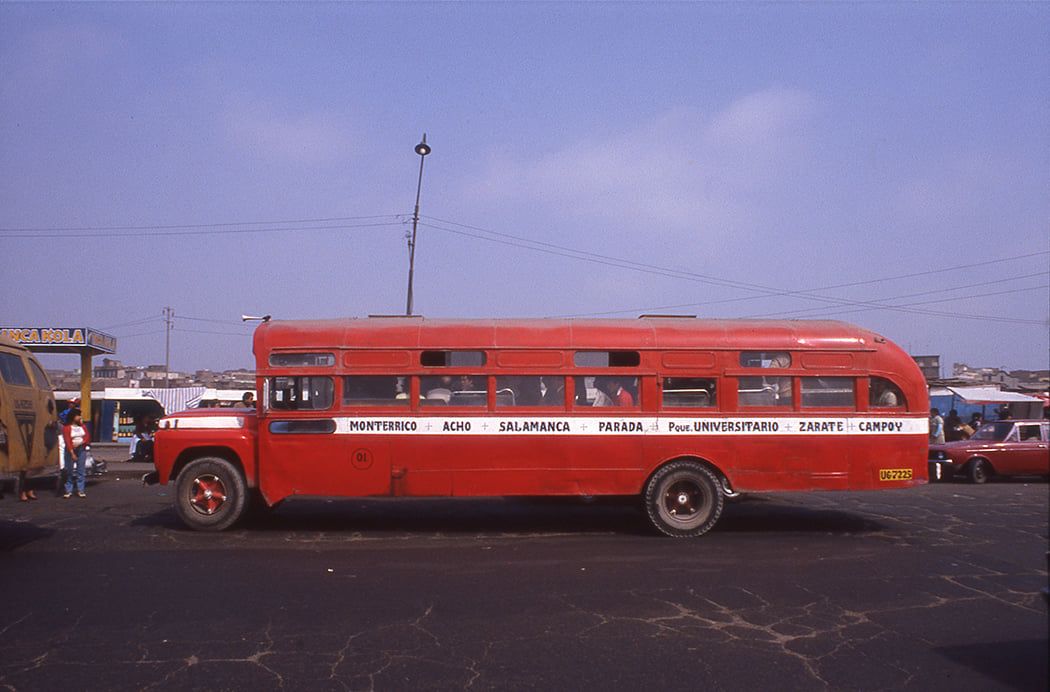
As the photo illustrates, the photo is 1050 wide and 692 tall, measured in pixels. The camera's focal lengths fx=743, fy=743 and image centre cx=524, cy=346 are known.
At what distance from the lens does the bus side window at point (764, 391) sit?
9570 mm

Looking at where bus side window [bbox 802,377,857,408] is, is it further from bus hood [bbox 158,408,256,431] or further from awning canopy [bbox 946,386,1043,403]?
awning canopy [bbox 946,386,1043,403]

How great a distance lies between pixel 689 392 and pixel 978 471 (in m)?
10.7

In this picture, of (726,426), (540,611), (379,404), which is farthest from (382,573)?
(726,426)

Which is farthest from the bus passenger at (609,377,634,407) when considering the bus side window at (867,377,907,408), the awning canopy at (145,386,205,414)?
the awning canopy at (145,386,205,414)

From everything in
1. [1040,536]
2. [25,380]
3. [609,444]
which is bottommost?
[1040,536]

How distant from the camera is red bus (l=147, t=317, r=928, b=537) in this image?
9.39 metres

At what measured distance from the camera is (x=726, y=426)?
945 cm

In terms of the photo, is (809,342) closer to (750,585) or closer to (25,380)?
(750,585)

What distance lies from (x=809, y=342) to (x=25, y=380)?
9985mm

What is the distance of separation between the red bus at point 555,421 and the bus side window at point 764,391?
2 centimetres

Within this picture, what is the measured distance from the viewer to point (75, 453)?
13258mm

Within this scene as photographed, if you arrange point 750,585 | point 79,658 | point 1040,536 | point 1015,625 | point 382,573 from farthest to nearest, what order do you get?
point 1040,536 → point 382,573 → point 750,585 → point 1015,625 → point 79,658

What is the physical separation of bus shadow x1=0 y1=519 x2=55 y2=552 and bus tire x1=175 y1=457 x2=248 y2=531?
165 cm

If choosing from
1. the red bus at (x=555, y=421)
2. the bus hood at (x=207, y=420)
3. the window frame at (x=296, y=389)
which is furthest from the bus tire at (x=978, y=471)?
the bus hood at (x=207, y=420)
